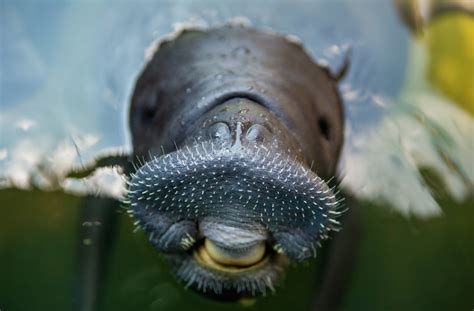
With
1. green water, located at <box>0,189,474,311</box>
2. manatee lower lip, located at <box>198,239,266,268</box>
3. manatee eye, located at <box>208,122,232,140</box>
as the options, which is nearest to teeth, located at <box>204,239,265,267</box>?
manatee lower lip, located at <box>198,239,266,268</box>

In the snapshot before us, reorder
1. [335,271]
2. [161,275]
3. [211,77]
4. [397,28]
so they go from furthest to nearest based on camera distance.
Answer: [397,28], [335,271], [161,275], [211,77]

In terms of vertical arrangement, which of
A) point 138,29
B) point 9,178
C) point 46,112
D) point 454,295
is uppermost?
point 138,29

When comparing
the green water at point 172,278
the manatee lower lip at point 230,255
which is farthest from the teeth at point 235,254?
the green water at point 172,278

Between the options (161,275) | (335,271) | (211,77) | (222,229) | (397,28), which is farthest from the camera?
(397,28)

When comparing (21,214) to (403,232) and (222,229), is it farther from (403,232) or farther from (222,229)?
(403,232)

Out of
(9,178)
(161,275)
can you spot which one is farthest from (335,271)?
(9,178)

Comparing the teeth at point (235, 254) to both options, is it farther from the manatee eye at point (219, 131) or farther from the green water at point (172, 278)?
the green water at point (172, 278)
